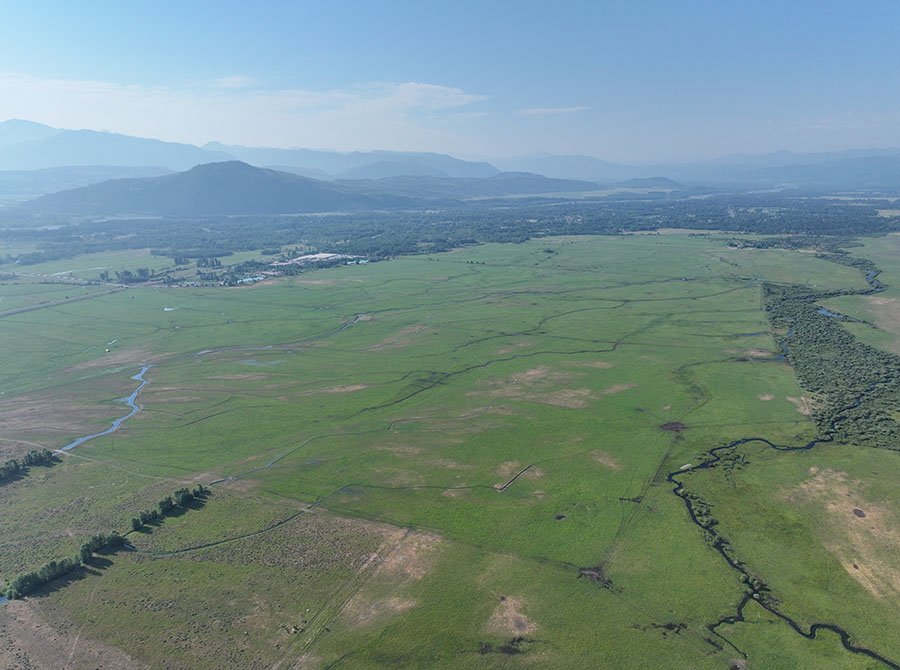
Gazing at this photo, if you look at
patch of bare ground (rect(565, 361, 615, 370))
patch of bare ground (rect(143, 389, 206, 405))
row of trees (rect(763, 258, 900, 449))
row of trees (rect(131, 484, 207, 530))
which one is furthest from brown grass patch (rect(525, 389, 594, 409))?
patch of bare ground (rect(143, 389, 206, 405))

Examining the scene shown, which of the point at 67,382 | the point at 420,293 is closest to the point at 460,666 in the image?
the point at 67,382

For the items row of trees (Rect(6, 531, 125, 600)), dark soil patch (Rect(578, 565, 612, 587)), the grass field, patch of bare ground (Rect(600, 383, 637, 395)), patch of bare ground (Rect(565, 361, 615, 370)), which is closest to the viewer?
the grass field

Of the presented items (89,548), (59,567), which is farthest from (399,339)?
(59,567)

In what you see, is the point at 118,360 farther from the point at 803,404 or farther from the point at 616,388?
the point at 803,404

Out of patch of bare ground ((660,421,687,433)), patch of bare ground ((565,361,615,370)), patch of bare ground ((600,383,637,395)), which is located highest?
patch of bare ground ((565,361,615,370))

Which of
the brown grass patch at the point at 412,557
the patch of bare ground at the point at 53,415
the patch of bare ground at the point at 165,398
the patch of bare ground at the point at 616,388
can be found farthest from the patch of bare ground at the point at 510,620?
the patch of bare ground at the point at 53,415

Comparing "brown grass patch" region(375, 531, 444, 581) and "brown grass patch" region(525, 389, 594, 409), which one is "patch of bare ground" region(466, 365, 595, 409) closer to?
"brown grass patch" region(525, 389, 594, 409)

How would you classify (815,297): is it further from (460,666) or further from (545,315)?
(460,666)

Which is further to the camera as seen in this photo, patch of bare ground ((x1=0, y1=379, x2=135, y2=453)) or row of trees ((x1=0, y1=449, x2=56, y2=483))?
patch of bare ground ((x1=0, y1=379, x2=135, y2=453))

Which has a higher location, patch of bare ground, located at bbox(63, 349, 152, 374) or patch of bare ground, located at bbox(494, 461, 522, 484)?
patch of bare ground, located at bbox(63, 349, 152, 374)
